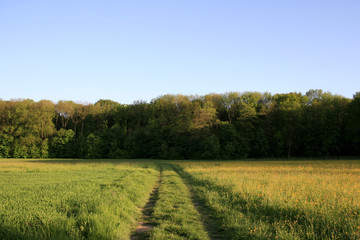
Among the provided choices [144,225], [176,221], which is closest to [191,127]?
[176,221]

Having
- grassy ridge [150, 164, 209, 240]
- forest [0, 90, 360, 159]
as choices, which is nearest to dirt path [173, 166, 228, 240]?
grassy ridge [150, 164, 209, 240]

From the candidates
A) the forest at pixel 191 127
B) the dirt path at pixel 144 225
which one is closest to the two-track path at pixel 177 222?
the dirt path at pixel 144 225

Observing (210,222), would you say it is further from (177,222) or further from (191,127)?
(191,127)

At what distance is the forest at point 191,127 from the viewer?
195ft

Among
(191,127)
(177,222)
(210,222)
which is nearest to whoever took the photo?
(177,222)

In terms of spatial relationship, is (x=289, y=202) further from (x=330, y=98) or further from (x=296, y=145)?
(x=330, y=98)

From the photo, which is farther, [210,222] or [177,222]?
[210,222]

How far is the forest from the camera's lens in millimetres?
59469

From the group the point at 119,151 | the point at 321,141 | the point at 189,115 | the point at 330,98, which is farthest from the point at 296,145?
the point at 119,151

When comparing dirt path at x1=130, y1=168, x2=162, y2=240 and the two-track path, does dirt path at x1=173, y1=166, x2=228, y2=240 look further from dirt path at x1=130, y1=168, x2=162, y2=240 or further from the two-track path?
dirt path at x1=130, y1=168, x2=162, y2=240

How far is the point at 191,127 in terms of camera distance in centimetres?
6322

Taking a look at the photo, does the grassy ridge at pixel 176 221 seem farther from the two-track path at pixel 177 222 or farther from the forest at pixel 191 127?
the forest at pixel 191 127

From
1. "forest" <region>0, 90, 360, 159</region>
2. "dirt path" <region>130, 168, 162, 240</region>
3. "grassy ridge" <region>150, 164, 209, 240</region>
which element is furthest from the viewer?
"forest" <region>0, 90, 360, 159</region>

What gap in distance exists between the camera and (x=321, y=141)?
59312 millimetres
